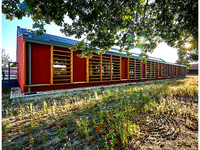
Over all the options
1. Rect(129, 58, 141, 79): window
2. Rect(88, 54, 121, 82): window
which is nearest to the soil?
Rect(88, 54, 121, 82): window

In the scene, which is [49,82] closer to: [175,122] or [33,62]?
[33,62]

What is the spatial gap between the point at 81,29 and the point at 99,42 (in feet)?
2.93

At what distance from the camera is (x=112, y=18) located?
3.75 meters

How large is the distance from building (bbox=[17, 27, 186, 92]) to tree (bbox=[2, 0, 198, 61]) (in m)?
2.91

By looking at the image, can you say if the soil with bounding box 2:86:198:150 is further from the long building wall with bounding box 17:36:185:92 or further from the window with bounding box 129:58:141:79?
the window with bounding box 129:58:141:79

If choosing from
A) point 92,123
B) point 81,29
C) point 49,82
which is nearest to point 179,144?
point 92,123

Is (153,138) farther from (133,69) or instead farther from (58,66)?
(133,69)

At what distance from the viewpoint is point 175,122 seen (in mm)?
2311

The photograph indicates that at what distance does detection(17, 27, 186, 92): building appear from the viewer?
552cm

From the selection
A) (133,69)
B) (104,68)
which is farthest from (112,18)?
(133,69)

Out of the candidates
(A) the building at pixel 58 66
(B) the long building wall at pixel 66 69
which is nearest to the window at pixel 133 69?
A: (B) the long building wall at pixel 66 69

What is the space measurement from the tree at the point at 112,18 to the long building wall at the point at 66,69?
2.99 meters

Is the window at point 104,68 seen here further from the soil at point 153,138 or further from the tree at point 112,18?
the soil at point 153,138

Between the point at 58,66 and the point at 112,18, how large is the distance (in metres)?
4.73
